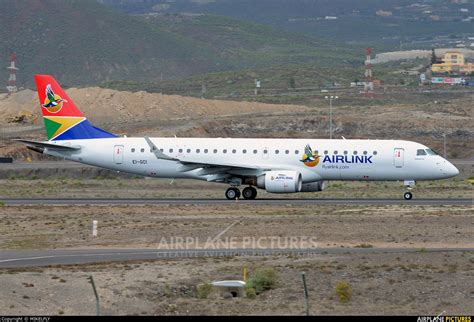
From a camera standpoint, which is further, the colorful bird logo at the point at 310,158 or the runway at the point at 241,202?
the colorful bird logo at the point at 310,158

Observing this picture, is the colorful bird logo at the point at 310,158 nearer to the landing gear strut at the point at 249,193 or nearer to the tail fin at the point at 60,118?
the landing gear strut at the point at 249,193

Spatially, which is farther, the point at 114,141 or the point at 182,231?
the point at 114,141

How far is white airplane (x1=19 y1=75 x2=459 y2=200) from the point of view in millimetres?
56156

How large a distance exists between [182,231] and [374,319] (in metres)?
18.0

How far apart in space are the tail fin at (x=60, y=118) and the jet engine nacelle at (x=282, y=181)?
10248mm

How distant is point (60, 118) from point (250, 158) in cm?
1097

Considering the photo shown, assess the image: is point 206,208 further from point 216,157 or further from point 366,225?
point 366,225

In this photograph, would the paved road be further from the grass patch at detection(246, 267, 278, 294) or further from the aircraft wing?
the aircraft wing

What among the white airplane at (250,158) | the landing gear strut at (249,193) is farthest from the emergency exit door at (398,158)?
the landing gear strut at (249,193)

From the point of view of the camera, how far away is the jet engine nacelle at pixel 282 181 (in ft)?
181

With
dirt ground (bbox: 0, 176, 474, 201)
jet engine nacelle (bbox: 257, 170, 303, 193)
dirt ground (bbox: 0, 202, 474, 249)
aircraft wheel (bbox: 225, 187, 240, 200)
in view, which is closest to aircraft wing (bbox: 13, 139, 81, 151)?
dirt ground (bbox: 0, 176, 474, 201)

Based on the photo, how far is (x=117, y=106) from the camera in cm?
12544

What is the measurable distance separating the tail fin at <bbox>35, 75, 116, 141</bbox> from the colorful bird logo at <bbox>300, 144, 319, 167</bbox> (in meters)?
11.4

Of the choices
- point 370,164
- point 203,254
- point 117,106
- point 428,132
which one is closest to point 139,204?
point 370,164
